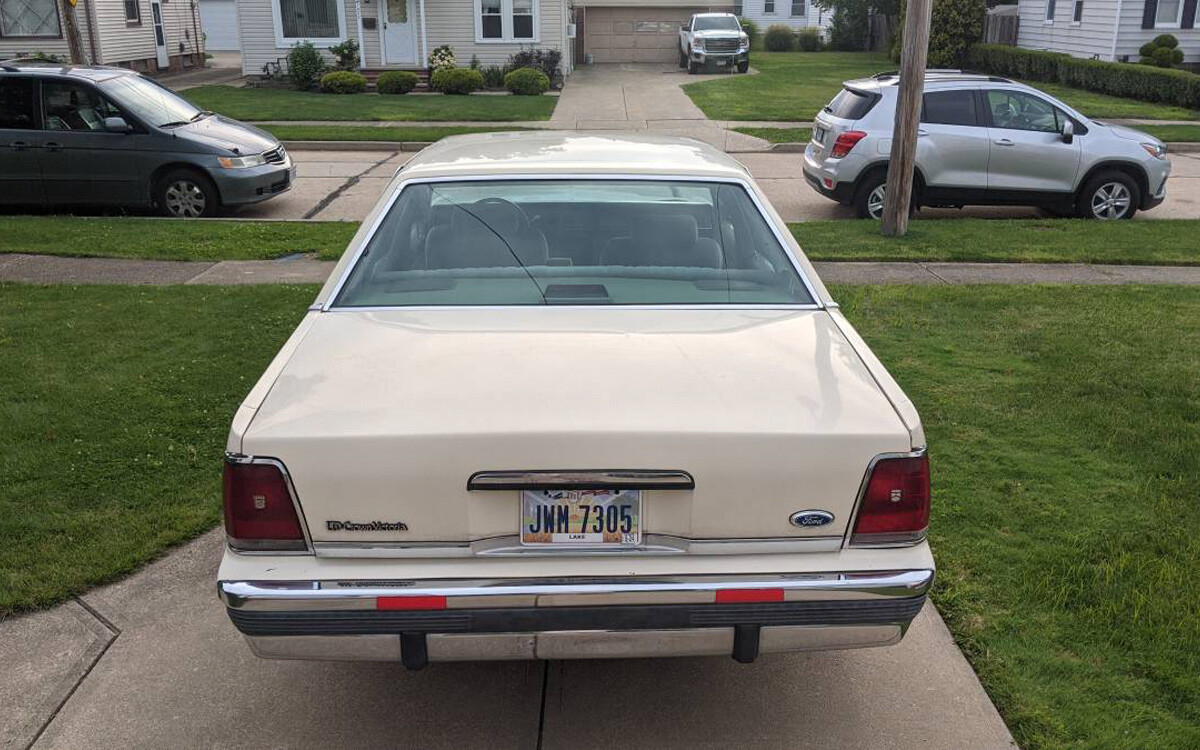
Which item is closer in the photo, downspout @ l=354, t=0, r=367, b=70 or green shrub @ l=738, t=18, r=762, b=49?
downspout @ l=354, t=0, r=367, b=70

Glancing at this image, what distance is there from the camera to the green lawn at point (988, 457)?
12.1 feet


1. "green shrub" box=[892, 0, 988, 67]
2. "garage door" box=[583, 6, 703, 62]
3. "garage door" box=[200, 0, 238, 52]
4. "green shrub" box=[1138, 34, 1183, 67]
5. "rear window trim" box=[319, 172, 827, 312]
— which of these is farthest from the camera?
"garage door" box=[200, 0, 238, 52]

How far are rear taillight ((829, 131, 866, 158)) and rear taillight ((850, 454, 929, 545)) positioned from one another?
9.02m

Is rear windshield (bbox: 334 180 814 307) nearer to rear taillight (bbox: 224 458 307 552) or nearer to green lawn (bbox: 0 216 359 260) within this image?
rear taillight (bbox: 224 458 307 552)

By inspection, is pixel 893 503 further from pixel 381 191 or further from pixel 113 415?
pixel 381 191

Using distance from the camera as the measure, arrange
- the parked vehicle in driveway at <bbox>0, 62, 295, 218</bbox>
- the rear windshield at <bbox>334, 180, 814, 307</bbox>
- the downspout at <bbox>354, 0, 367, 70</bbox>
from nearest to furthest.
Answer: the rear windshield at <bbox>334, 180, 814, 307</bbox> < the parked vehicle in driveway at <bbox>0, 62, 295, 218</bbox> < the downspout at <bbox>354, 0, 367, 70</bbox>

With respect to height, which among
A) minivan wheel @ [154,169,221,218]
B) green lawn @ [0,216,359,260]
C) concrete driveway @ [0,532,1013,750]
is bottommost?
A: concrete driveway @ [0,532,1013,750]

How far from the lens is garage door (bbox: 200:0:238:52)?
4453 centimetres

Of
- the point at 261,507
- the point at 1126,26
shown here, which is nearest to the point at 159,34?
the point at 1126,26

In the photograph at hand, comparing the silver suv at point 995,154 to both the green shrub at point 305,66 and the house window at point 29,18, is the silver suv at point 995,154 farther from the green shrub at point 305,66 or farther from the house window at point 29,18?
the house window at point 29,18

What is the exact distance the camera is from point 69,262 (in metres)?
9.34

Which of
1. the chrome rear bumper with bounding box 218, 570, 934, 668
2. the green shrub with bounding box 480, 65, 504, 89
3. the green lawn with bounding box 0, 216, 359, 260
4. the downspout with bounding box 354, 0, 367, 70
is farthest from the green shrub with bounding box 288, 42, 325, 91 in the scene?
the chrome rear bumper with bounding box 218, 570, 934, 668

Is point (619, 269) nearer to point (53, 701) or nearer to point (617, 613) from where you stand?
point (617, 613)

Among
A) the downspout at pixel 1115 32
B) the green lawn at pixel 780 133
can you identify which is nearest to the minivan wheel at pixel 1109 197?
the green lawn at pixel 780 133
